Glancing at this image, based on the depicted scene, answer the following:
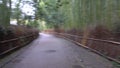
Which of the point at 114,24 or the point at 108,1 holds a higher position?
the point at 108,1

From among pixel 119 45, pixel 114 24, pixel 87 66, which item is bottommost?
pixel 87 66

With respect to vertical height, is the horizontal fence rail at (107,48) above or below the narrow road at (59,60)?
above

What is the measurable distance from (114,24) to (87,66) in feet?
6.53

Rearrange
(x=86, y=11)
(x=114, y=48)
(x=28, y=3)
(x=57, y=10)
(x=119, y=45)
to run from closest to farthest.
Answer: (x=119, y=45) → (x=114, y=48) → (x=86, y=11) → (x=28, y=3) → (x=57, y=10)

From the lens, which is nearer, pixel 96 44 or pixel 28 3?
pixel 96 44

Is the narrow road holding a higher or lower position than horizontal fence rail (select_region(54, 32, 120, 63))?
lower

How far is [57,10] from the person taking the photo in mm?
38062

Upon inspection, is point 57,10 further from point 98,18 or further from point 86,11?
point 98,18

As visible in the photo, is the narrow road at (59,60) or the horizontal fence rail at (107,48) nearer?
the narrow road at (59,60)

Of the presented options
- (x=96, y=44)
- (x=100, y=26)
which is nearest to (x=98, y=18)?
(x=100, y=26)

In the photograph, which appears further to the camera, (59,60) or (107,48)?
(107,48)

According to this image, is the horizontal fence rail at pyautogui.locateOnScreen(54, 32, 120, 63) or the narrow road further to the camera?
the horizontal fence rail at pyautogui.locateOnScreen(54, 32, 120, 63)

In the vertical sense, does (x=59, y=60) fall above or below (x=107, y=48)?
below

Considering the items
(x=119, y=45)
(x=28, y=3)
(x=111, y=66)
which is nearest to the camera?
(x=111, y=66)
